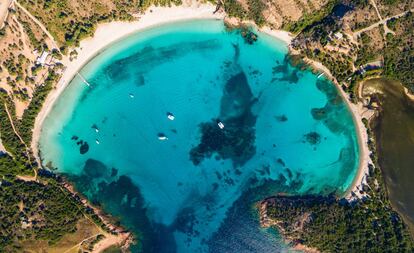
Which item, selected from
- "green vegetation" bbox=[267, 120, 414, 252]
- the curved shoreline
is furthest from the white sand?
"green vegetation" bbox=[267, 120, 414, 252]

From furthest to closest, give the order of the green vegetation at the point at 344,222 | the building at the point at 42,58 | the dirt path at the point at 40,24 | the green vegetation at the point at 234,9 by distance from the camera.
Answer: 1. the green vegetation at the point at 234,9
2. the green vegetation at the point at 344,222
3. the building at the point at 42,58
4. the dirt path at the point at 40,24

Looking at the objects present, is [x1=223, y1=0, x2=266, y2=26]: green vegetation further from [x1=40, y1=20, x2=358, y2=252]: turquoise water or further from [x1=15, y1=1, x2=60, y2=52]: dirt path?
[x1=15, y1=1, x2=60, y2=52]: dirt path

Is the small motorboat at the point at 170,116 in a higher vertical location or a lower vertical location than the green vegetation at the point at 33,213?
higher

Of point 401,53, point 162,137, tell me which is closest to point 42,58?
point 162,137

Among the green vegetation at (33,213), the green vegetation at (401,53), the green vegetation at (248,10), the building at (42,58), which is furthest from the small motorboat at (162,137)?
the green vegetation at (401,53)

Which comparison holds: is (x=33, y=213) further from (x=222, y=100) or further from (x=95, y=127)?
(x=222, y=100)

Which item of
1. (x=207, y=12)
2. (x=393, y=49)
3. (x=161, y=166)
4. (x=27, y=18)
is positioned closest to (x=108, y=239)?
(x=161, y=166)

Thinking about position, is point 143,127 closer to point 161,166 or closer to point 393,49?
point 161,166

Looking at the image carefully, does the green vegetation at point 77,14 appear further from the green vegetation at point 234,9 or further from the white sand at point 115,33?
the green vegetation at point 234,9
